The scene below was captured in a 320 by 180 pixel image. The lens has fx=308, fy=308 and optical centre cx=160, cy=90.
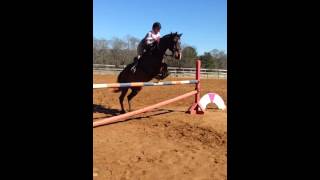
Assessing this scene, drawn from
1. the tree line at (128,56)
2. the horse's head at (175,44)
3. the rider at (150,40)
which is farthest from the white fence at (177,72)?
the horse's head at (175,44)

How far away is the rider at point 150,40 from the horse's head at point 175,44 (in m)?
0.31

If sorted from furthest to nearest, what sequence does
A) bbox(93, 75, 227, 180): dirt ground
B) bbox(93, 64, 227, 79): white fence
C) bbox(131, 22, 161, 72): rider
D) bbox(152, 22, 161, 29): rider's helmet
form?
bbox(93, 64, 227, 79): white fence < bbox(152, 22, 161, 29): rider's helmet < bbox(131, 22, 161, 72): rider < bbox(93, 75, 227, 180): dirt ground

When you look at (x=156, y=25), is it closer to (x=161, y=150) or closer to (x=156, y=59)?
(x=156, y=59)

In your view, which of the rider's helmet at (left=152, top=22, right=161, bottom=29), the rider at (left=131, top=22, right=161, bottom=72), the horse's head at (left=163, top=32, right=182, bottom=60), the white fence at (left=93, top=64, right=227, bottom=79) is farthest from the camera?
the white fence at (left=93, top=64, right=227, bottom=79)

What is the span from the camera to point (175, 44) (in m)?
7.21

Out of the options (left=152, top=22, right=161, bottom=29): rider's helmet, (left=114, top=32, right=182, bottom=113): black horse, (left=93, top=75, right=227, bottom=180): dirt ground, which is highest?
(left=152, top=22, right=161, bottom=29): rider's helmet

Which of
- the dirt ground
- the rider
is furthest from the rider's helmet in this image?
the dirt ground

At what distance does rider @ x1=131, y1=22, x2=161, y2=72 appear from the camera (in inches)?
293

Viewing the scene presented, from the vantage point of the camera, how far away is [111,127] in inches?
215

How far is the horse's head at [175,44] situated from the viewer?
23.7 ft

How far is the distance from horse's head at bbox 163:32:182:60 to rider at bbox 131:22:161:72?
1.02ft

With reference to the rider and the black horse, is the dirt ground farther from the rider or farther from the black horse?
the rider
